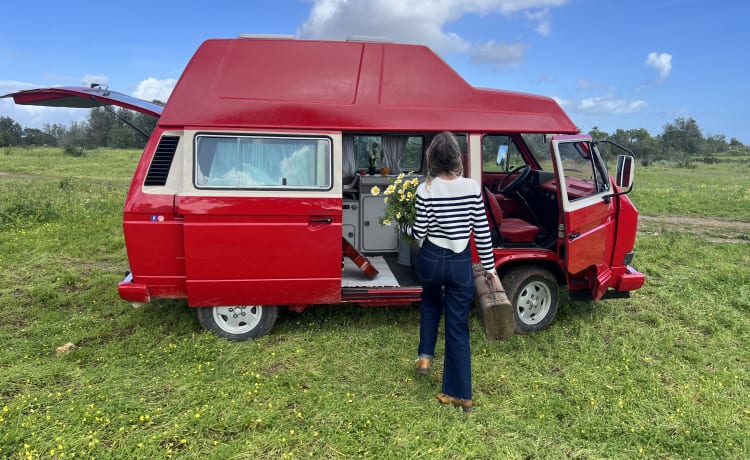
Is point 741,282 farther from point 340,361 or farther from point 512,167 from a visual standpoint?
point 340,361

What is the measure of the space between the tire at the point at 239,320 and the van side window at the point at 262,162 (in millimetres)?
1259

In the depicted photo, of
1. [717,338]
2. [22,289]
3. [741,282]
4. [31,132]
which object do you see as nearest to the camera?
[717,338]

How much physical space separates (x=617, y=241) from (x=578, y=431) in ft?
8.15

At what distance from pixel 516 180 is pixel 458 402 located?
133 inches

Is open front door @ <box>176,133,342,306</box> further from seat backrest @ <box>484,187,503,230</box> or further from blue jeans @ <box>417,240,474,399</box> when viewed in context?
seat backrest @ <box>484,187,503,230</box>

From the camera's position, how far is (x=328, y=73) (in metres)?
4.77

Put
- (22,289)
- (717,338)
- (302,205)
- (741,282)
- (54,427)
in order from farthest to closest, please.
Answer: (741,282) < (22,289) < (717,338) < (302,205) < (54,427)

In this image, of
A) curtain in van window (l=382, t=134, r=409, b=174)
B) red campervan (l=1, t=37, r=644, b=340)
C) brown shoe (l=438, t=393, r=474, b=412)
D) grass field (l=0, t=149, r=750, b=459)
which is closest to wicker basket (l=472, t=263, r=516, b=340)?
brown shoe (l=438, t=393, r=474, b=412)

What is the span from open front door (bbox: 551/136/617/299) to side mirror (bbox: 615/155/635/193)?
0.18 m

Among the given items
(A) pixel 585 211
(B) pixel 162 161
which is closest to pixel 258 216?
(B) pixel 162 161

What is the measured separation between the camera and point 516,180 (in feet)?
21.0

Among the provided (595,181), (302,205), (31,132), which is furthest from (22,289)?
(31,132)

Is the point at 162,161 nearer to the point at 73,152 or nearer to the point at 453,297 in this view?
the point at 453,297

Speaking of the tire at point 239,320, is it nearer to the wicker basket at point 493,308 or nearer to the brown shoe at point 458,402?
the brown shoe at point 458,402
